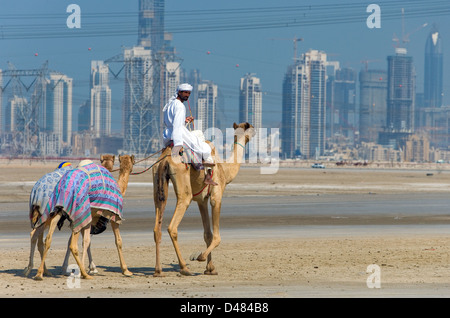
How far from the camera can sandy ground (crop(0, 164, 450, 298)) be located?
15852 mm

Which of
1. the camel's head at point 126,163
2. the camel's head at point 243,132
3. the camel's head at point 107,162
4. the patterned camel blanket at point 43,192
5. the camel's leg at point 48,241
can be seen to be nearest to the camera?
the camel's leg at point 48,241

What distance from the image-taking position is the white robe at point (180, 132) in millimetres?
17953

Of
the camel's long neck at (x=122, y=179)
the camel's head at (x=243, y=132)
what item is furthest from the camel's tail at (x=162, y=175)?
the camel's head at (x=243, y=132)

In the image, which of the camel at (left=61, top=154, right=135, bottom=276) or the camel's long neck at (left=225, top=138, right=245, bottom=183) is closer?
the camel at (left=61, top=154, right=135, bottom=276)

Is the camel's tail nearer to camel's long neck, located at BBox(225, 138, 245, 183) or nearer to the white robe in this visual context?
the white robe

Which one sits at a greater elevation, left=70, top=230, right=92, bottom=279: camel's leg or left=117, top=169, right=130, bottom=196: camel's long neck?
left=117, top=169, right=130, bottom=196: camel's long neck

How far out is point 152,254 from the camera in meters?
22.4

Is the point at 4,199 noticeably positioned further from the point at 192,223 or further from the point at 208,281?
the point at 208,281

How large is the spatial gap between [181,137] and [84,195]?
229 centimetres

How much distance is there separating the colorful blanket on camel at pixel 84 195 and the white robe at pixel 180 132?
1.60 m

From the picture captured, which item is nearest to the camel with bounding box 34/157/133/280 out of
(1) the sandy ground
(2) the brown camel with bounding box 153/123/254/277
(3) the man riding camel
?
(1) the sandy ground

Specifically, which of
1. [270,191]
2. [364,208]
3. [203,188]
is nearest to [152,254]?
[203,188]

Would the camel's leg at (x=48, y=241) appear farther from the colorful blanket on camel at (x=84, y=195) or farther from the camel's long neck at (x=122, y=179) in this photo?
the camel's long neck at (x=122, y=179)

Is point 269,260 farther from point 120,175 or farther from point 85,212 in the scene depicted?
point 85,212
